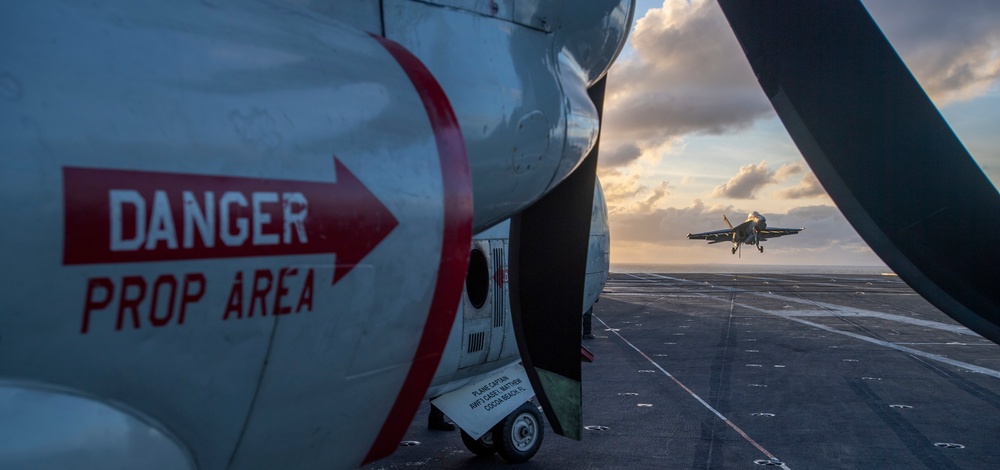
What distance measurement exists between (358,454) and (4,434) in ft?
5.69

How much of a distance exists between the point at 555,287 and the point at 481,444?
18.6 feet

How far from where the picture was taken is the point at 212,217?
277cm

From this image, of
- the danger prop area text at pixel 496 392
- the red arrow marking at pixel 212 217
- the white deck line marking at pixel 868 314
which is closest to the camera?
the red arrow marking at pixel 212 217

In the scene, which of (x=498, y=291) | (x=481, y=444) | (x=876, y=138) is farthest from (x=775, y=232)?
(x=876, y=138)

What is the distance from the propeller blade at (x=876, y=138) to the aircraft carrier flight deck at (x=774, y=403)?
16.8 ft

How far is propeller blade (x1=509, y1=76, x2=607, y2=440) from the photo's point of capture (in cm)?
602

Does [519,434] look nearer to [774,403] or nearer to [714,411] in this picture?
[714,411]

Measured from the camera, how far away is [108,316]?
8.36 ft

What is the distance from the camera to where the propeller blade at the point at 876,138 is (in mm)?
6562

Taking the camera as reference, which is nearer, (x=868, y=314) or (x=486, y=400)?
(x=486, y=400)

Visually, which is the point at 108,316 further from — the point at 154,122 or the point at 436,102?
the point at 436,102

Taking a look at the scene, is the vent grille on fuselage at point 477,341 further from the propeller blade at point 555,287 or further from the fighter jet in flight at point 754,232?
the fighter jet in flight at point 754,232

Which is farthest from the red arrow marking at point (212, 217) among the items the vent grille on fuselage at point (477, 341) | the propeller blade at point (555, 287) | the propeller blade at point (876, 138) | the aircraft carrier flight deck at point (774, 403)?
the aircraft carrier flight deck at point (774, 403)

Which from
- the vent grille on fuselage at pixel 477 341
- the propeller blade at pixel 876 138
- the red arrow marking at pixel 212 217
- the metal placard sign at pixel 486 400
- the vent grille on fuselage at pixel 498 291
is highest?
the propeller blade at pixel 876 138
